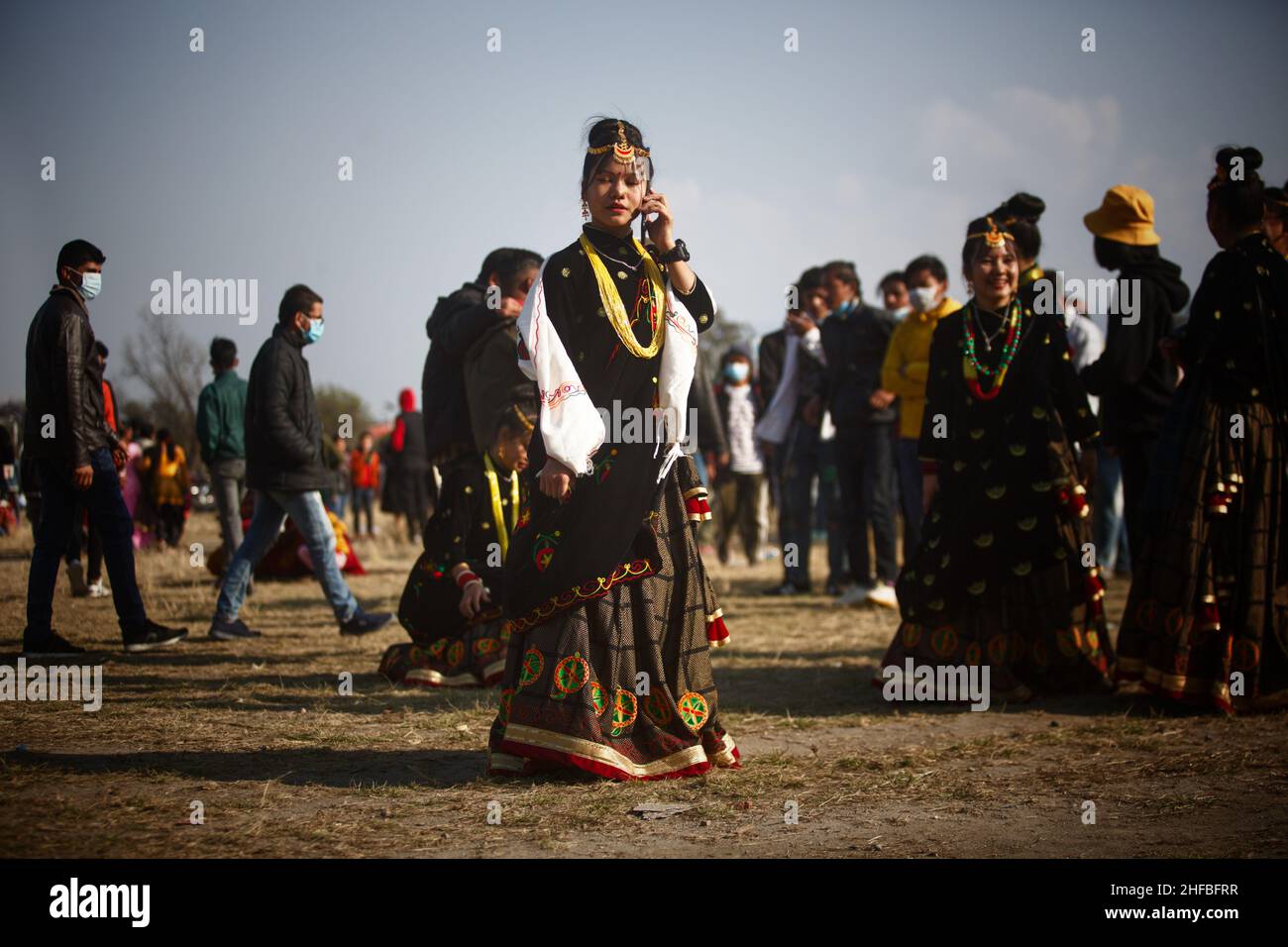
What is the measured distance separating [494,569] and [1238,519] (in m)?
3.65

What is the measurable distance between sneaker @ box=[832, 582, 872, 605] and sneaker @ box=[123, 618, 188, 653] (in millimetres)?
5331

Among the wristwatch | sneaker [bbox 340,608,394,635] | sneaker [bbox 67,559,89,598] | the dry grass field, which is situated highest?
the wristwatch

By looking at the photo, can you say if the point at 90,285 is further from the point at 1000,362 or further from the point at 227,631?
the point at 1000,362

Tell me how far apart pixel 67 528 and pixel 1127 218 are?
6.33m

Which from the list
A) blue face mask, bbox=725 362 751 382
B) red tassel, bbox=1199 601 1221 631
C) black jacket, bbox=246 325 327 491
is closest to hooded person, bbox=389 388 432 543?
blue face mask, bbox=725 362 751 382

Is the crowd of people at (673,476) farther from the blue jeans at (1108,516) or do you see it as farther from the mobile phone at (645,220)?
the blue jeans at (1108,516)

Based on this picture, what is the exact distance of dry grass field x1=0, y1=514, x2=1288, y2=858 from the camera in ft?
12.2

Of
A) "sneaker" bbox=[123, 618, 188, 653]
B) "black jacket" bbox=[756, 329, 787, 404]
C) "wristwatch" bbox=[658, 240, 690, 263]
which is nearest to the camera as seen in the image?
"wristwatch" bbox=[658, 240, 690, 263]

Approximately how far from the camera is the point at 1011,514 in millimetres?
6148

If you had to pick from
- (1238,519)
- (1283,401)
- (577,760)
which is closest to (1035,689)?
(1238,519)

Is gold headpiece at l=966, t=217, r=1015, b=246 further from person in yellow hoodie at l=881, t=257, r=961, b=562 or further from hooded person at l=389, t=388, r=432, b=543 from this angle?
hooded person at l=389, t=388, r=432, b=543

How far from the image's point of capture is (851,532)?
10.4 m

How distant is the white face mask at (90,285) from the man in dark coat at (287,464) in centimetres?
127
